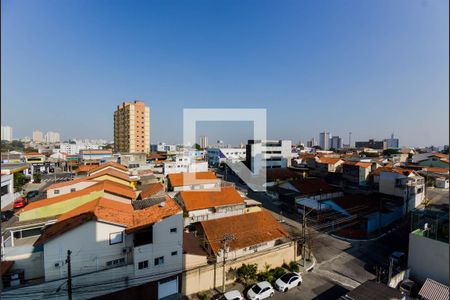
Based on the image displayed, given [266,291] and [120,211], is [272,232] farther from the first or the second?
[120,211]

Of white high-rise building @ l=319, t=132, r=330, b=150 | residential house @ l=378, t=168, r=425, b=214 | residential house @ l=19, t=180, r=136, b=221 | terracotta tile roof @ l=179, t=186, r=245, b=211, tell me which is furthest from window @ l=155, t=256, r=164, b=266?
white high-rise building @ l=319, t=132, r=330, b=150

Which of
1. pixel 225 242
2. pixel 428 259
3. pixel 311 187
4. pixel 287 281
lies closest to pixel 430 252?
pixel 428 259

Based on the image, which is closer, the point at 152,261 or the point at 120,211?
the point at 152,261

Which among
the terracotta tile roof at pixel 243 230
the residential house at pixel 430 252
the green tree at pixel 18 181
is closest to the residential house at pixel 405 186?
the residential house at pixel 430 252

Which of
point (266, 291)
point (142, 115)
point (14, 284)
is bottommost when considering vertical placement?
point (266, 291)

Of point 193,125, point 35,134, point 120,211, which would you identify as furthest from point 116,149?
point 35,134

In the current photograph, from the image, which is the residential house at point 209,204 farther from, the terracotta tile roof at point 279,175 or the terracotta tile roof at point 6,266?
the terracotta tile roof at point 279,175

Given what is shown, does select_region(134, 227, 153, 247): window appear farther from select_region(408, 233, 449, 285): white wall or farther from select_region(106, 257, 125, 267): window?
select_region(408, 233, 449, 285): white wall
